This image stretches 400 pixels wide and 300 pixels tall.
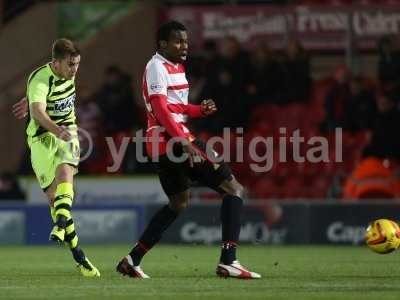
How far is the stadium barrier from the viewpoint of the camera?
1712 cm

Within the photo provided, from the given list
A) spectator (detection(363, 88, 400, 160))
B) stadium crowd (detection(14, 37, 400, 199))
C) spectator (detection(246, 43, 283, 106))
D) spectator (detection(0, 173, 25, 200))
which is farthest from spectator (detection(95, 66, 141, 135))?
spectator (detection(363, 88, 400, 160))

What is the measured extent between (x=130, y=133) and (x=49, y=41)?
9.34 feet

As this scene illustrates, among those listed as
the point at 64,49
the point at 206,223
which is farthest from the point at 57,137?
the point at 206,223

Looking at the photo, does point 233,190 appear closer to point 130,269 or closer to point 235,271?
point 235,271

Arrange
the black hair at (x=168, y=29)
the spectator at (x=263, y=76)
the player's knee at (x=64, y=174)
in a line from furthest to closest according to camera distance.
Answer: the spectator at (x=263, y=76)
the player's knee at (x=64, y=174)
the black hair at (x=168, y=29)

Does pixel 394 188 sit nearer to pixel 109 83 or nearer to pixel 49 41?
pixel 109 83

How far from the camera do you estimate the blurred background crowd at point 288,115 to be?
58.2 ft

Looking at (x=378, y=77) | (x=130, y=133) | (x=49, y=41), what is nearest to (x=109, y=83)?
(x=130, y=133)

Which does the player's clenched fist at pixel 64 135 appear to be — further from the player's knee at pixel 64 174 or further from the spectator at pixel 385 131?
the spectator at pixel 385 131

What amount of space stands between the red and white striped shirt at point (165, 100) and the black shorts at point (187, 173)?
0.13 m

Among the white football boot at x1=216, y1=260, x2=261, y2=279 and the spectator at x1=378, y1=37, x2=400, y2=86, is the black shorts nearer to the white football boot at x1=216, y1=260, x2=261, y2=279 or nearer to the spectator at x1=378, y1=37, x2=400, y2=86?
the white football boot at x1=216, y1=260, x2=261, y2=279

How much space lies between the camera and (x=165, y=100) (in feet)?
33.3

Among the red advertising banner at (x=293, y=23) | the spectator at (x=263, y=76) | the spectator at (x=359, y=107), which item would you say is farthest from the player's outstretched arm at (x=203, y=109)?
the red advertising banner at (x=293, y=23)

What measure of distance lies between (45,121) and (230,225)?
1.76 meters
